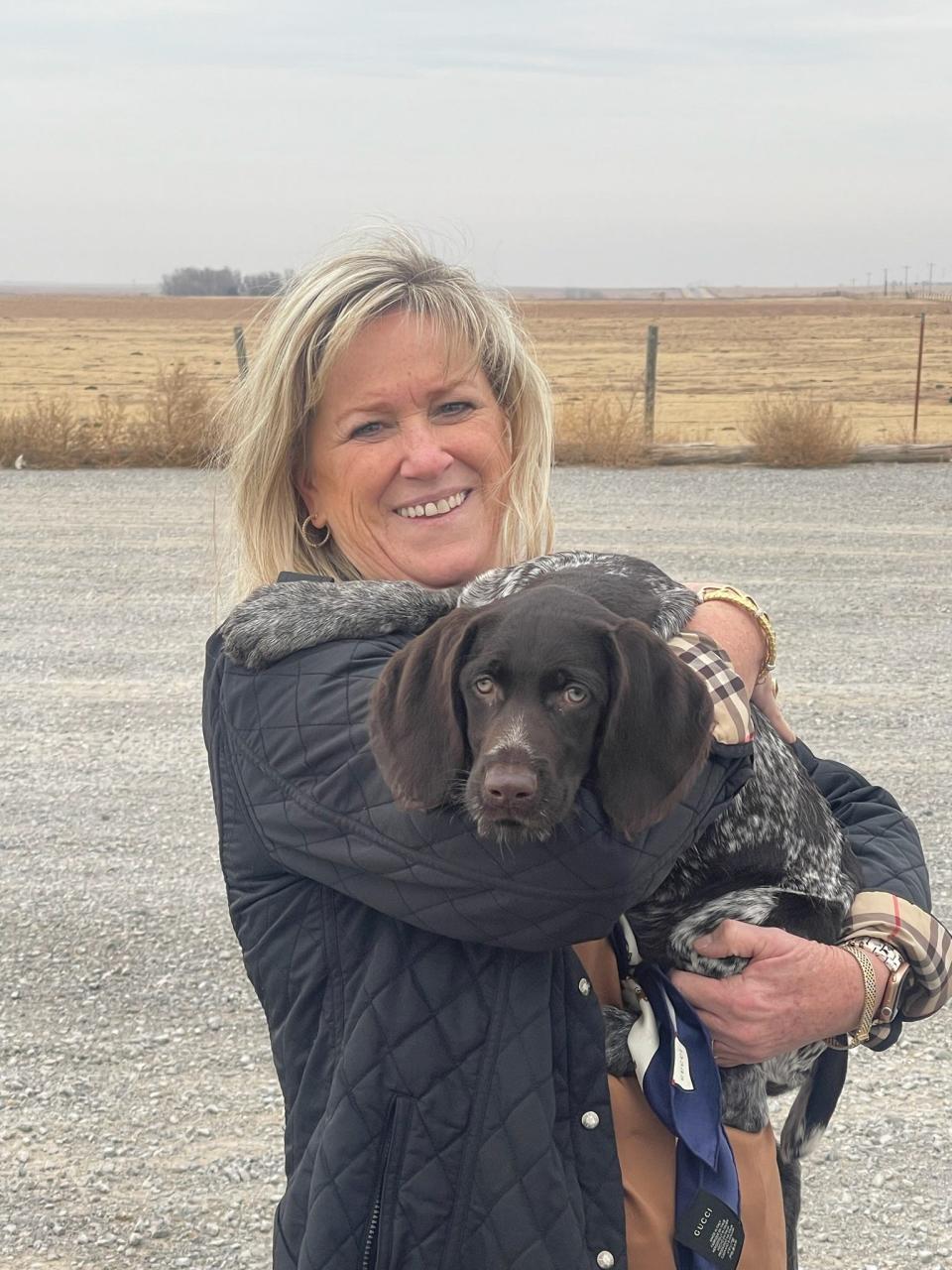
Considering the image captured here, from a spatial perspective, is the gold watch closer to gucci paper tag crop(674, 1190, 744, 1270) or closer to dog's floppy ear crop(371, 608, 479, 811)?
gucci paper tag crop(674, 1190, 744, 1270)

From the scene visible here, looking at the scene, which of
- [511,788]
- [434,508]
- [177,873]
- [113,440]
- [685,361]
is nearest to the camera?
[511,788]

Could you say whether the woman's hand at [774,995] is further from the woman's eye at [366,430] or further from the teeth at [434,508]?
the woman's eye at [366,430]

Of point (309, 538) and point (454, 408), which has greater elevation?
point (454, 408)

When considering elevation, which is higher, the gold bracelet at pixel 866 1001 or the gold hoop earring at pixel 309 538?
the gold hoop earring at pixel 309 538

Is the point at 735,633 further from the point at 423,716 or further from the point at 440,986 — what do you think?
the point at 440,986

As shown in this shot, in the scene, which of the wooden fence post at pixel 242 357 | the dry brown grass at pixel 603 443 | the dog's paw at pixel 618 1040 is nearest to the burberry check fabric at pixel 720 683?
the dog's paw at pixel 618 1040

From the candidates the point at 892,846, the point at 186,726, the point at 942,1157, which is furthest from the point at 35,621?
the point at 892,846

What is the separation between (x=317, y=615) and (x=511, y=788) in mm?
560

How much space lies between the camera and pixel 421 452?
260cm

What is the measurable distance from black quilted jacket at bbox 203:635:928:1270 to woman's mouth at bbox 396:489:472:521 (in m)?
0.65

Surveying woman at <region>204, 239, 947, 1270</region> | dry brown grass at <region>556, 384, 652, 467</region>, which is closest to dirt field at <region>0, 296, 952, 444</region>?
dry brown grass at <region>556, 384, 652, 467</region>

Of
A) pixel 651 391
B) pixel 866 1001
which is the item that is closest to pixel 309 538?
pixel 866 1001

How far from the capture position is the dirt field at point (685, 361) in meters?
28.3

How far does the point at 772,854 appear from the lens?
2.59 metres
